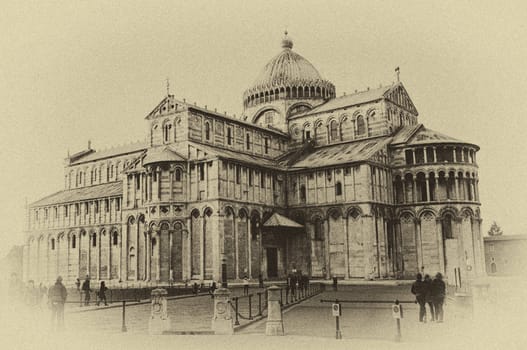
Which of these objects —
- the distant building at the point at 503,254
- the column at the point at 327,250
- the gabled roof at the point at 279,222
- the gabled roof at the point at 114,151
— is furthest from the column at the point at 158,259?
the distant building at the point at 503,254

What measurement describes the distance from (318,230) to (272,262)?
16.9 feet

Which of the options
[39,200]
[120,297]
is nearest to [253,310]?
[120,297]

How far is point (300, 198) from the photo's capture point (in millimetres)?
53781

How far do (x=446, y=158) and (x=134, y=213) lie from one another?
28881 mm

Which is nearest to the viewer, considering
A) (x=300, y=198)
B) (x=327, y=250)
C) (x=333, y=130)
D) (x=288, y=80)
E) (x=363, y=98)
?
(x=327, y=250)

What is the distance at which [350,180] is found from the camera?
5075cm

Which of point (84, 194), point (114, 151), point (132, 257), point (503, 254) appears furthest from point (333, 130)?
point (503, 254)

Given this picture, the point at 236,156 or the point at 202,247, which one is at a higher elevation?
the point at 236,156

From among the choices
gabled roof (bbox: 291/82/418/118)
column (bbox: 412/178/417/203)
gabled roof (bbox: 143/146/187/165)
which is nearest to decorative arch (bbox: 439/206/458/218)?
column (bbox: 412/178/417/203)

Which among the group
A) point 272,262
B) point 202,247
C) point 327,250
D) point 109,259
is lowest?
point 272,262

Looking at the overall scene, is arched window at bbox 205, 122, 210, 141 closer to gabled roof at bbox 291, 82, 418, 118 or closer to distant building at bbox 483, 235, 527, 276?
gabled roof at bbox 291, 82, 418, 118

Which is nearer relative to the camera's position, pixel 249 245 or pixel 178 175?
pixel 178 175

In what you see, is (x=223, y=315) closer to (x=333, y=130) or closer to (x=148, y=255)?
(x=148, y=255)

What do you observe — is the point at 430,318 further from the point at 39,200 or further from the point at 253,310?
the point at 39,200
